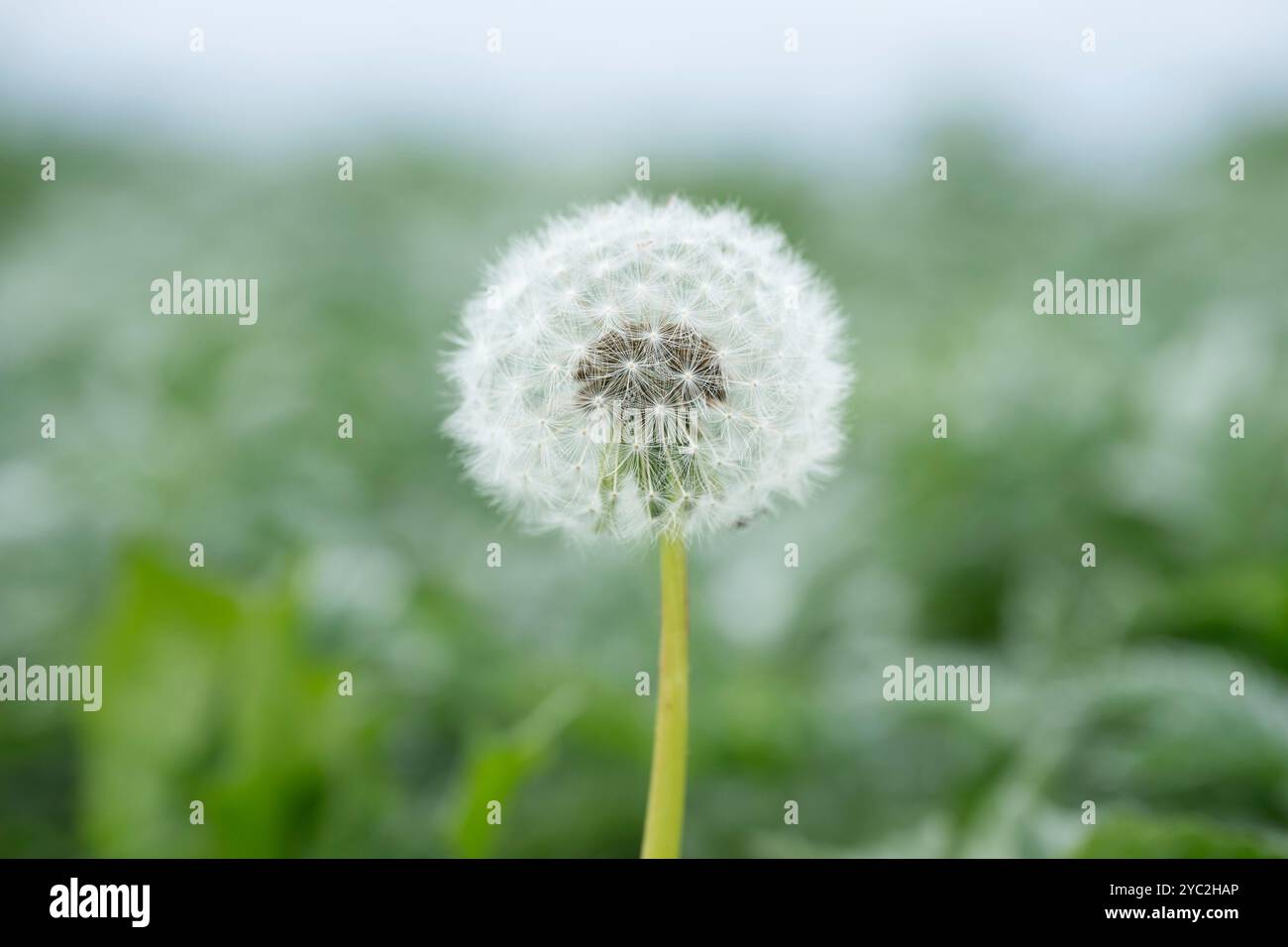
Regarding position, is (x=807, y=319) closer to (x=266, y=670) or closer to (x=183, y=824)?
(x=266, y=670)

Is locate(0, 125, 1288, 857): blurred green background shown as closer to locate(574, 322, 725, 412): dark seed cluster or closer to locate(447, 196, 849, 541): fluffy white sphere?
locate(447, 196, 849, 541): fluffy white sphere

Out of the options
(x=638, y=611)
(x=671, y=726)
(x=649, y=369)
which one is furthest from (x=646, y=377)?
(x=638, y=611)

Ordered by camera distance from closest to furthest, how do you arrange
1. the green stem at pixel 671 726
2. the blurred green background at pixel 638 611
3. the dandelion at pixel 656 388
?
1. the green stem at pixel 671 726
2. the dandelion at pixel 656 388
3. the blurred green background at pixel 638 611

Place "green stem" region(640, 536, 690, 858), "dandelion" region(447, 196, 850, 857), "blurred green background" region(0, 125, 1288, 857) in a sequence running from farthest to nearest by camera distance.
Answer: "blurred green background" region(0, 125, 1288, 857)
"dandelion" region(447, 196, 850, 857)
"green stem" region(640, 536, 690, 858)

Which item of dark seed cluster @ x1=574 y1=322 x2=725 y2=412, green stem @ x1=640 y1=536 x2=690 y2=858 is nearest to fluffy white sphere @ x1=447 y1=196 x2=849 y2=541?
dark seed cluster @ x1=574 y1=322 x2=725 y2=412

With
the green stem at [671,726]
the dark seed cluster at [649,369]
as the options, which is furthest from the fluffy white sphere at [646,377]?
the green stem at [671,726]

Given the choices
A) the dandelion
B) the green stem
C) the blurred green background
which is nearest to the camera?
the green stem

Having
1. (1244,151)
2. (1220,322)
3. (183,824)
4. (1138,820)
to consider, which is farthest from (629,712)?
(1244,151)

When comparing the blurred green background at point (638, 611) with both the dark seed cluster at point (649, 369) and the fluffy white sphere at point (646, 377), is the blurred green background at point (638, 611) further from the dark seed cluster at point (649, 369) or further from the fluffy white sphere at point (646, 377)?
the dark seed cluster at point (649, 369)
